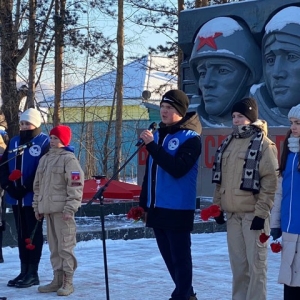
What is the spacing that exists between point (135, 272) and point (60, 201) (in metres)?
1.56

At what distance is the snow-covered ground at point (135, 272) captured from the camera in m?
6.68

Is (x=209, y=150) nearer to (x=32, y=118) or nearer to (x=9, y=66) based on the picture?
(x=32, y=118)

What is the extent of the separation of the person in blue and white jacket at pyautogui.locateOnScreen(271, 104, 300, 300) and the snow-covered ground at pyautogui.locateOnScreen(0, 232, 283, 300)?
156 centimetres

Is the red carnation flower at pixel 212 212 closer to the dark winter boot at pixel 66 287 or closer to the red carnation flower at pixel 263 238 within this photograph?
the red carnation flower at pixel 263 238

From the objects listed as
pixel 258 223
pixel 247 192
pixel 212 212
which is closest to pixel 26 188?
pixel 212 212

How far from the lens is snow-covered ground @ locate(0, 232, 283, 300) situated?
6676 mm

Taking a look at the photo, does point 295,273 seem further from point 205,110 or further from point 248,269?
point 205,110

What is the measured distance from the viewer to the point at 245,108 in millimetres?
5605

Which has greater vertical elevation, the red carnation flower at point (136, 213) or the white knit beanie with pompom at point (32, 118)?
the white knit beanie with pompom at point (32, 118)

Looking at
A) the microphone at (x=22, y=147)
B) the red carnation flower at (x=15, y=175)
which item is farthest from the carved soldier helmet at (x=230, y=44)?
the red carnation flower at (x=15, y=175)

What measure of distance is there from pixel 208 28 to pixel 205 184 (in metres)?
2.87

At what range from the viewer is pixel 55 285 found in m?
6.71

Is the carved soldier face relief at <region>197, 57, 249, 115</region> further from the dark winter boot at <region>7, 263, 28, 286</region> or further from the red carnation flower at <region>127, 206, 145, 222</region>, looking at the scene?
the red carnation flower at <region>127, 206, 145, 222</region>

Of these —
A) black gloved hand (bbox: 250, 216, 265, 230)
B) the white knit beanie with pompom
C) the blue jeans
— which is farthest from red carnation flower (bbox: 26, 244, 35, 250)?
black gloved hand (bbox: 250, 216, 265, 230)
